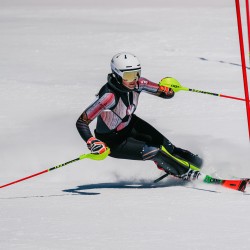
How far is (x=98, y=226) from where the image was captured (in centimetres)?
593

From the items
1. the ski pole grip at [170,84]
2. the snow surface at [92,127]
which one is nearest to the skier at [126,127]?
the ski pole grip at [170,84]

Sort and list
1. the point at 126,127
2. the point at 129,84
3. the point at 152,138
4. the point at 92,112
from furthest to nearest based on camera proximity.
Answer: the point at 152,138
the point at 126,127
the point at 129,84
the point at 92,112

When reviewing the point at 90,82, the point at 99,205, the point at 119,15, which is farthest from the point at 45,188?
the point at 119,15

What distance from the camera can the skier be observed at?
7133 millimetres

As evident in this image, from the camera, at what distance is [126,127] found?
24.6ft

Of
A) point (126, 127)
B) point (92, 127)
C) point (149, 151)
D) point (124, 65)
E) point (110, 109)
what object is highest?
point (124, 65)

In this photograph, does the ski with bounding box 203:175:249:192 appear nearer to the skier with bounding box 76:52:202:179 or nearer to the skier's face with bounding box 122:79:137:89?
the skier with bounding box 76:52:202:179

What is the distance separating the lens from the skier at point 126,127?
23.4 ft

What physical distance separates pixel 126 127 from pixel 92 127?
3.75 meters

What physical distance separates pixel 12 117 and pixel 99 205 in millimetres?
5546

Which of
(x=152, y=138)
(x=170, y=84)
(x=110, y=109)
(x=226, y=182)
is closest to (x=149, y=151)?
(x=152, y=138)

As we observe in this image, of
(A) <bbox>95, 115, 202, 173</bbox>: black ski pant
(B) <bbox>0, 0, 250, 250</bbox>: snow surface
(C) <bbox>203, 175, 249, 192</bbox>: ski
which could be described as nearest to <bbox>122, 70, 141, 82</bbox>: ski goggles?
(A) <bbox>95, 115, 202, 173</bbox>: black ski pant

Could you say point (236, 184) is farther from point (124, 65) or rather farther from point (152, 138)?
point (124, 65)

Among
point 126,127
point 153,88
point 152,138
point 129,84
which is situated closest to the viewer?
point 129,84
